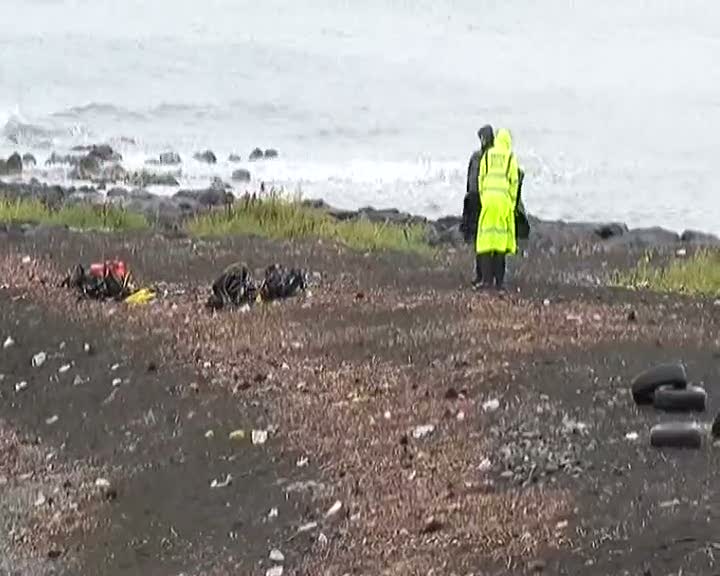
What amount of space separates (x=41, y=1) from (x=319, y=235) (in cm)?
4912

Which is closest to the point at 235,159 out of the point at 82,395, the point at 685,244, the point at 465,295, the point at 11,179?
the point at 11,179

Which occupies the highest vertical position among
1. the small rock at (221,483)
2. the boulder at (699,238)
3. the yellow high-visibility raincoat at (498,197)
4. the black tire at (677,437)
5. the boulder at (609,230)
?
the yellow high-visibility raincoat at (498,197)

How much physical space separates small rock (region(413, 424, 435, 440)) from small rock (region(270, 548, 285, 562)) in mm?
1561

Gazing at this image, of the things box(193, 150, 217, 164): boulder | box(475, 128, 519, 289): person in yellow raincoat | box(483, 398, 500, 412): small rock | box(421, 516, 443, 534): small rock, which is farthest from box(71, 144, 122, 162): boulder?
box(421, 516, 443, 534): small rock

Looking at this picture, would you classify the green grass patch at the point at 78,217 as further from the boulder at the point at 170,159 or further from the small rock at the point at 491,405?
the boulder at the point at 170,159

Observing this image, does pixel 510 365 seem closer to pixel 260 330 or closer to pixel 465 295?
pixel 260 330

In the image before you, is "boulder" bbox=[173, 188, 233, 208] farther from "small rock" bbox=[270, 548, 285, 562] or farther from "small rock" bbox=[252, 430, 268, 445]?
"small rock" bbox=[270, 548, 285, 562]

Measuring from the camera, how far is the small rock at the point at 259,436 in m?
10.1

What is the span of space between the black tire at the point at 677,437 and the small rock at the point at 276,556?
Result: 1918mm

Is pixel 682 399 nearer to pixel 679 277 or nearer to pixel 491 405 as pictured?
pixel 491 405

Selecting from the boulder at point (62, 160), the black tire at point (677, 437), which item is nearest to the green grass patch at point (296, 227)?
the black tire at point (677, 437)

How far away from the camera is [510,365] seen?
11031 millimetres

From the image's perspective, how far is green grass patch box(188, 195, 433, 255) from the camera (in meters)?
19.7

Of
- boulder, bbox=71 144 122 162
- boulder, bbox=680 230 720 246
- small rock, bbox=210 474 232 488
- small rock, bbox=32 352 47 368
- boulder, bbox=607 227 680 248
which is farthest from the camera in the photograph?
boulder, bbox=71 144 122 162
